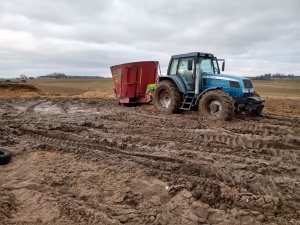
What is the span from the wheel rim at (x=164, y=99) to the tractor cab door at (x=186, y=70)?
2.95 ft

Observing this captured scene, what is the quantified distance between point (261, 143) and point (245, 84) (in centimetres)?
367

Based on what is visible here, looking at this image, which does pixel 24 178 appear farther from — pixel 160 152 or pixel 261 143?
pixel 261 143

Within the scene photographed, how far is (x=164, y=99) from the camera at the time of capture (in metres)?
12.1

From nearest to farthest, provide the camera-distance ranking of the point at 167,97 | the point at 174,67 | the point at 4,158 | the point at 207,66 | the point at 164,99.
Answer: the point at 4,158, the point at 207,66, the point at 174,67, the point at 167,97, the point at 164,99

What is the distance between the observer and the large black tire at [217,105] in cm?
922

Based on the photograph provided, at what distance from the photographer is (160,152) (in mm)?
5941

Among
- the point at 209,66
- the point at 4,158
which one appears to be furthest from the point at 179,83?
the point at 4,158

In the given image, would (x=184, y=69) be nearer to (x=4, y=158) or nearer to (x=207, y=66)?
(x=207, y=66)

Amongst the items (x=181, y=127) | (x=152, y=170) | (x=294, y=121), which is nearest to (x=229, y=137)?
(x=181, y=127)

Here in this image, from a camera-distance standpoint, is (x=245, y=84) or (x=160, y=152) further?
(x=245, y=84)

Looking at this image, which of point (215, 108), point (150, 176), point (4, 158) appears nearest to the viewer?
point (150, 176)

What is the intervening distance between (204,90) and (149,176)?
239 inches

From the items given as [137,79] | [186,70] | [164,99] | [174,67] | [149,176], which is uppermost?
[174,67]

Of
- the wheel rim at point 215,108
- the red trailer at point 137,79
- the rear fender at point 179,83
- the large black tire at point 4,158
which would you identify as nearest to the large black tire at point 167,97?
the rear fender at point 179,83
